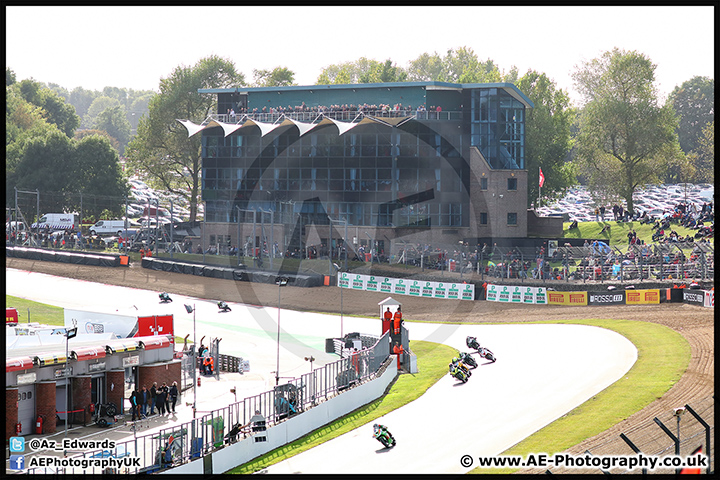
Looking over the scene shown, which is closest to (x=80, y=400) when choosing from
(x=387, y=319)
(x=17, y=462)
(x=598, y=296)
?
(x=17, y=462)

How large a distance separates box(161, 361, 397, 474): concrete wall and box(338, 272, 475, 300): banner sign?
63.7 ft

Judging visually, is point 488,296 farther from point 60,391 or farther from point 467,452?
point 60,391

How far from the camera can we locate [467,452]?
2308cm

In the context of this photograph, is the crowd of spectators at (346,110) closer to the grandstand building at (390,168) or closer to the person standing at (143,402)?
the grandstand building at (390,168)

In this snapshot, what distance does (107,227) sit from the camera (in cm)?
7756

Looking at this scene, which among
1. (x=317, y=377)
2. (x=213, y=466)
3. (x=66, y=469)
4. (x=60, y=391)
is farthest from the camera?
(x=317, y=377)

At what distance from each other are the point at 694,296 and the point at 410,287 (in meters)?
19.1

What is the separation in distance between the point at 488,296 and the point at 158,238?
3410 cm

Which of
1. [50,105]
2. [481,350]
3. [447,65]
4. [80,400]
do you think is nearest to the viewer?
[80,400]

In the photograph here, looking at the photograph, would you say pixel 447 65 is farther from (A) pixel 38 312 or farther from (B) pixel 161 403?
(B) pixel 161 403

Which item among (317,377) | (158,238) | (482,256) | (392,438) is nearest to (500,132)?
(482,256)

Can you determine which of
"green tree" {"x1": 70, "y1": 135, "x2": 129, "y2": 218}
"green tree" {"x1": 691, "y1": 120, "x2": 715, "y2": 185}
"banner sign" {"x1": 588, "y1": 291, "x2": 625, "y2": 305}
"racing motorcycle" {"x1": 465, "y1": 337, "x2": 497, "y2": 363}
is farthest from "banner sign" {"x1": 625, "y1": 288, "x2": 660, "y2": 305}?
"green tree" {"x1": 691, "y1": 120, "x2": 715, "y2": 185}

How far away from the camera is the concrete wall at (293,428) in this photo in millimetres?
21844

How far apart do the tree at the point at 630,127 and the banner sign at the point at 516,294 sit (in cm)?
3256
